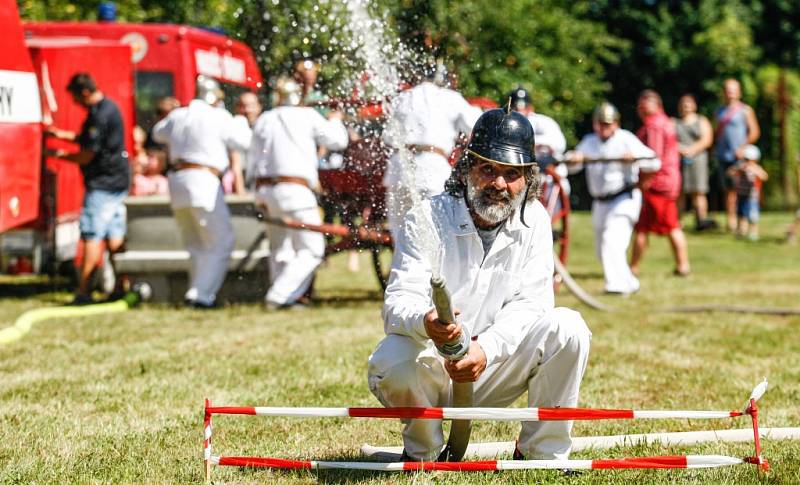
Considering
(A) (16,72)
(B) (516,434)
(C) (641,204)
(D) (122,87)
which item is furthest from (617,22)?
(B) (516,434)

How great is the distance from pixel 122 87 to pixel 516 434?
330 inches

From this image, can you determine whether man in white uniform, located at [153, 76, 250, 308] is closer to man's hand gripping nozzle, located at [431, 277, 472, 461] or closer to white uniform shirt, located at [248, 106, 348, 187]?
white uniform shirt, located at [248, 106, 348, 187]

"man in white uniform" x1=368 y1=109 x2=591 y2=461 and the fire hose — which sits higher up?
"man in white uniform" x1=368 y1=109 x2=591 y2=461

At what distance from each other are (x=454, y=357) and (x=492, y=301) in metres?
0.65

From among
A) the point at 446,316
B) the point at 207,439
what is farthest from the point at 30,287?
the point at 446,316

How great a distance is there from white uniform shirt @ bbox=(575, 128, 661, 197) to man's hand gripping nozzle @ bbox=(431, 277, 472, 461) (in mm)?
7835

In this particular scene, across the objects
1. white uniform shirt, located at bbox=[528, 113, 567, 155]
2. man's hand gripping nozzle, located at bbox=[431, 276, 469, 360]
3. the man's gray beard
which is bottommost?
man's hand gripping nozzle, located at bbox=[431, 276, 469, 360]

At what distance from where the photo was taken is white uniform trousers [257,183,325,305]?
1068 cm

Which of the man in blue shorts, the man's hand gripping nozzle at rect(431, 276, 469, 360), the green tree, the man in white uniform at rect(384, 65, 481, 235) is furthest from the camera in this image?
the green tree

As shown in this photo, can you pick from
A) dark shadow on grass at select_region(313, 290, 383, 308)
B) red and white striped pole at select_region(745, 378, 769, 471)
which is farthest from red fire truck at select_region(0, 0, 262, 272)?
red and white striped pole at select_region(745, 378, 769, 471)

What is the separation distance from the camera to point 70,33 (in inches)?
534

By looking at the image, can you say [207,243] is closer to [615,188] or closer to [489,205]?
[615,188]

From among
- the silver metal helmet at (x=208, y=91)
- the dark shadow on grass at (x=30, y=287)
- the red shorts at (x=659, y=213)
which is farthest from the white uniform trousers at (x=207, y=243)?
the red shorts at (x=659, y=213)

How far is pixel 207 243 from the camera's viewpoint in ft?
36.7
